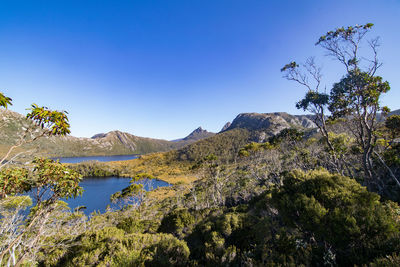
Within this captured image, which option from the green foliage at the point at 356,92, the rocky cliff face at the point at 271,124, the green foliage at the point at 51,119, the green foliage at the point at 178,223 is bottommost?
the green foliage at the point at 178,223

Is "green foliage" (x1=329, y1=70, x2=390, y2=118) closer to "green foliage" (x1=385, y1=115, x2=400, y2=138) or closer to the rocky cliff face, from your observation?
"green foliage" (x1=385, y1=115, x2=400, y2=138)

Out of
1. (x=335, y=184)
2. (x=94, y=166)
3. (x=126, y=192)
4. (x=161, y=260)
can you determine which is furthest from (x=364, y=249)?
(x=94, y=166)

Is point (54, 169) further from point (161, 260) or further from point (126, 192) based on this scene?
point (126, 192)

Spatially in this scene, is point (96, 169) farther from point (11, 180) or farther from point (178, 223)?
point (11, 180)

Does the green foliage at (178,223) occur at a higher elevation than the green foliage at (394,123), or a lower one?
lower

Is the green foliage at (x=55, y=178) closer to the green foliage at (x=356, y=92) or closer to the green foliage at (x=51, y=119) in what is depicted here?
the green foliage at (x=51, y=119)

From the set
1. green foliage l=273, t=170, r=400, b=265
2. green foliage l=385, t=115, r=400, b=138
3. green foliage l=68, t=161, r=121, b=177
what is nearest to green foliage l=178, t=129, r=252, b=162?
green foliage l=68, t=161, r=121, b=177

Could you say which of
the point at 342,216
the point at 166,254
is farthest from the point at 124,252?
the point at 342,216

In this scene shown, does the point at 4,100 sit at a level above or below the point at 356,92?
below

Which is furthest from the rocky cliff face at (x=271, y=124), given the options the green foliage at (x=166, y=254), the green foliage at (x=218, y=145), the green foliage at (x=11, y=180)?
the green foliage at (x=11, y=180)

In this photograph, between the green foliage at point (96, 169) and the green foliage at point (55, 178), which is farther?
the green foliage at point (96, 169)

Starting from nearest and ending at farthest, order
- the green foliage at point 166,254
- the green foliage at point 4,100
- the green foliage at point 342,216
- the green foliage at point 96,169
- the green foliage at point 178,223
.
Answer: the green foliage at point 4,100
the green foliage at point 342,216
the green foliage at point 166,254
the green foliage at point 178,223
the green foliage at point 96,169

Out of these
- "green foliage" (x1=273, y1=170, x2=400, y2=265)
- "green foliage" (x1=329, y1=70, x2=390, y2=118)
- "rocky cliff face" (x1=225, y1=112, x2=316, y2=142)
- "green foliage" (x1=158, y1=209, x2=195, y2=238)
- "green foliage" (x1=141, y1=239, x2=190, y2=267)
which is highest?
"rocky cliff face" (x1=225, y1=112, x2=316, y2=142)

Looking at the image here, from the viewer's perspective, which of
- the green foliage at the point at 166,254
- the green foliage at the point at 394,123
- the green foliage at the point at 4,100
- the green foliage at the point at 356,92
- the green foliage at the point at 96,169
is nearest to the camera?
the green foliage at the point at 4,100
